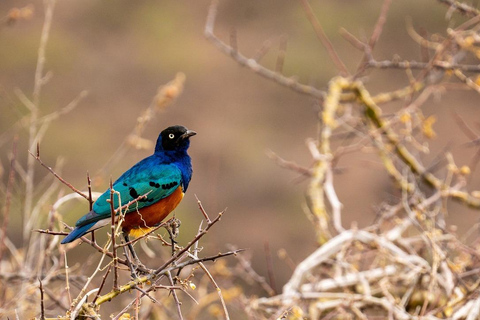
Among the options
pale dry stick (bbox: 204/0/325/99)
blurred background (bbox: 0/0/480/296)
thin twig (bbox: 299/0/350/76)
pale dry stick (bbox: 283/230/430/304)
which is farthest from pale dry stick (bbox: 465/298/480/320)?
blurred background (bbox: 0/0/480/296)

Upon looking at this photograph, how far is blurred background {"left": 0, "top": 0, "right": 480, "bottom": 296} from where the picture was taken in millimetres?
15273

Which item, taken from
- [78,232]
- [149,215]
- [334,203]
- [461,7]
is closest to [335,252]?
[334,203]

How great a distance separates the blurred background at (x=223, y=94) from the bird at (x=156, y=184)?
30.7 ft

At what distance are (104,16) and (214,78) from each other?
3442mm

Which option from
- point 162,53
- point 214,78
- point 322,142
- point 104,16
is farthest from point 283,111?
point 322,142

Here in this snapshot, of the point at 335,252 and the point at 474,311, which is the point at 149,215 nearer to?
the point at 335,252

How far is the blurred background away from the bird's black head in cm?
930

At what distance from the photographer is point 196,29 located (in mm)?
19625

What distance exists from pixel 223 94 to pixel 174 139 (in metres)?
14.0

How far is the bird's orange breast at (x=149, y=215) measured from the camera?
402 centimetres

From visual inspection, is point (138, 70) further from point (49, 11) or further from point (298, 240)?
point (49, 11)

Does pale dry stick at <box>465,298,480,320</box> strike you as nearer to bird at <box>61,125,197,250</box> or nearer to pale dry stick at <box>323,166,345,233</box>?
pale dry stick at <box>323,166,345,233</box>

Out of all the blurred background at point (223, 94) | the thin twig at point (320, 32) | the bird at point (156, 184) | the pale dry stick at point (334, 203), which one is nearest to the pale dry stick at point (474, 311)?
the pale dry stick at point (334, 203)

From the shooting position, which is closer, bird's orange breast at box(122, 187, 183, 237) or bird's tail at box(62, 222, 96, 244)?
bird's tail at box(62, 222, 96, 244)
